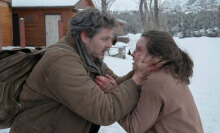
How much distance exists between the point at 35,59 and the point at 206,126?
4377mm

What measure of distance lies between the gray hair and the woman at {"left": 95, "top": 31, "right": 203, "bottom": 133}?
1.17 ft

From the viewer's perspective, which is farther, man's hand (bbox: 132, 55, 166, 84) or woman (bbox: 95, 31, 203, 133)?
man's hand (bbox: 132, 55, 166, 84)

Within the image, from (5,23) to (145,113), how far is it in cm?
1560

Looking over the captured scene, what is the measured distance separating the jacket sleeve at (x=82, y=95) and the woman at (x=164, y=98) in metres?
0.11

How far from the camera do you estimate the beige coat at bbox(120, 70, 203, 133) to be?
160 centimetres

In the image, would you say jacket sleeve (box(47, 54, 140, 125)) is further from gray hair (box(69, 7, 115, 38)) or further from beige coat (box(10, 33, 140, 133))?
gray hair (box(69, 7, 115, 38))

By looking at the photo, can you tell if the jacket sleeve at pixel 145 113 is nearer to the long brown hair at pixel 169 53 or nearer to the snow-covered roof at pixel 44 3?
the long brown hair at pixel 169 53

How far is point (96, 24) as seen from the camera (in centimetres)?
176

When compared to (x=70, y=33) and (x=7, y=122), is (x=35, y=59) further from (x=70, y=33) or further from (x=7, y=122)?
(x=7, y=122)

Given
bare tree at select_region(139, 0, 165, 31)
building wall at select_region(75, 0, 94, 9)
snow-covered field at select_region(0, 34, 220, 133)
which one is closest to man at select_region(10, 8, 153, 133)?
snow-covered field at select_region(0, 34, 220, 133)

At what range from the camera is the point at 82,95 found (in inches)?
59.0

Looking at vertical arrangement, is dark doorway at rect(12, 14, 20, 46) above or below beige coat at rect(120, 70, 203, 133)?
above

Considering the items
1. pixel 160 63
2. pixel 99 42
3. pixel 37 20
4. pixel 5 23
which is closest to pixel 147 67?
pixel 160 63

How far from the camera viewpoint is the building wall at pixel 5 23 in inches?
582
